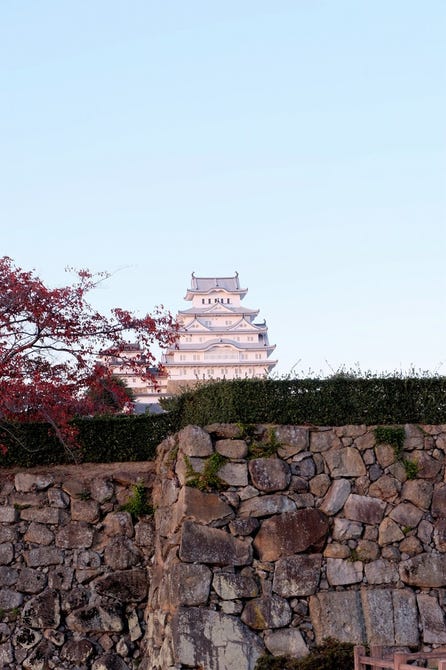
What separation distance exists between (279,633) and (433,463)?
3.52 metres

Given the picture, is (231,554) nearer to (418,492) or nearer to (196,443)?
(196,443)

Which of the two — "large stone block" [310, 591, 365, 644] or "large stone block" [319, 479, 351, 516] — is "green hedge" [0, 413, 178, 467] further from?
"large stone block" [310, 591, 365, 644]

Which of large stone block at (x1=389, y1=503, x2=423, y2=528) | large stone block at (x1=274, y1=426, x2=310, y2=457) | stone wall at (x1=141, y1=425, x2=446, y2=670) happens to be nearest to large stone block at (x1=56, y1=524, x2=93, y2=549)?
stone wall at (x1=141, y1=425, x2=446, y2=670)

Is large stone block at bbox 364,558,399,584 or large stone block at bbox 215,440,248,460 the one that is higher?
large stone block at bbox 215,440,248,460

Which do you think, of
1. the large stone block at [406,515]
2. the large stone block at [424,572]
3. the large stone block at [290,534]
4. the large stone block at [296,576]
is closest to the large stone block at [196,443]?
the large stone block at [290,534]

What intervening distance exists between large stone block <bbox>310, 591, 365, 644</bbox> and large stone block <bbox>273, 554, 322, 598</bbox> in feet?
0.62

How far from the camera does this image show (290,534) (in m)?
14.6

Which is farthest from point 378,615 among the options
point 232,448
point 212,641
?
point 232,448

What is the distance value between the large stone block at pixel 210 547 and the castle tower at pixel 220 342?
5089 centimetres

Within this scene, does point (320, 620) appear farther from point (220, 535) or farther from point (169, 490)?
point (169, 490)

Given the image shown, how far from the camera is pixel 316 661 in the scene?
1341 cm

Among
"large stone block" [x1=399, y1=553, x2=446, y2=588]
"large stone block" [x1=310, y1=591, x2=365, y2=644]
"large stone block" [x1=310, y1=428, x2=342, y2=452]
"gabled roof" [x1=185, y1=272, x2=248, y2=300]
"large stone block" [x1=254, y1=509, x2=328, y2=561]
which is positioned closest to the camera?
"large stone block" [x1=310, y1=591, x2=365, y2=644]

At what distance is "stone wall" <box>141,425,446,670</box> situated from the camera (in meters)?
14.2

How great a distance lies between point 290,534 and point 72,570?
383 centimetres
